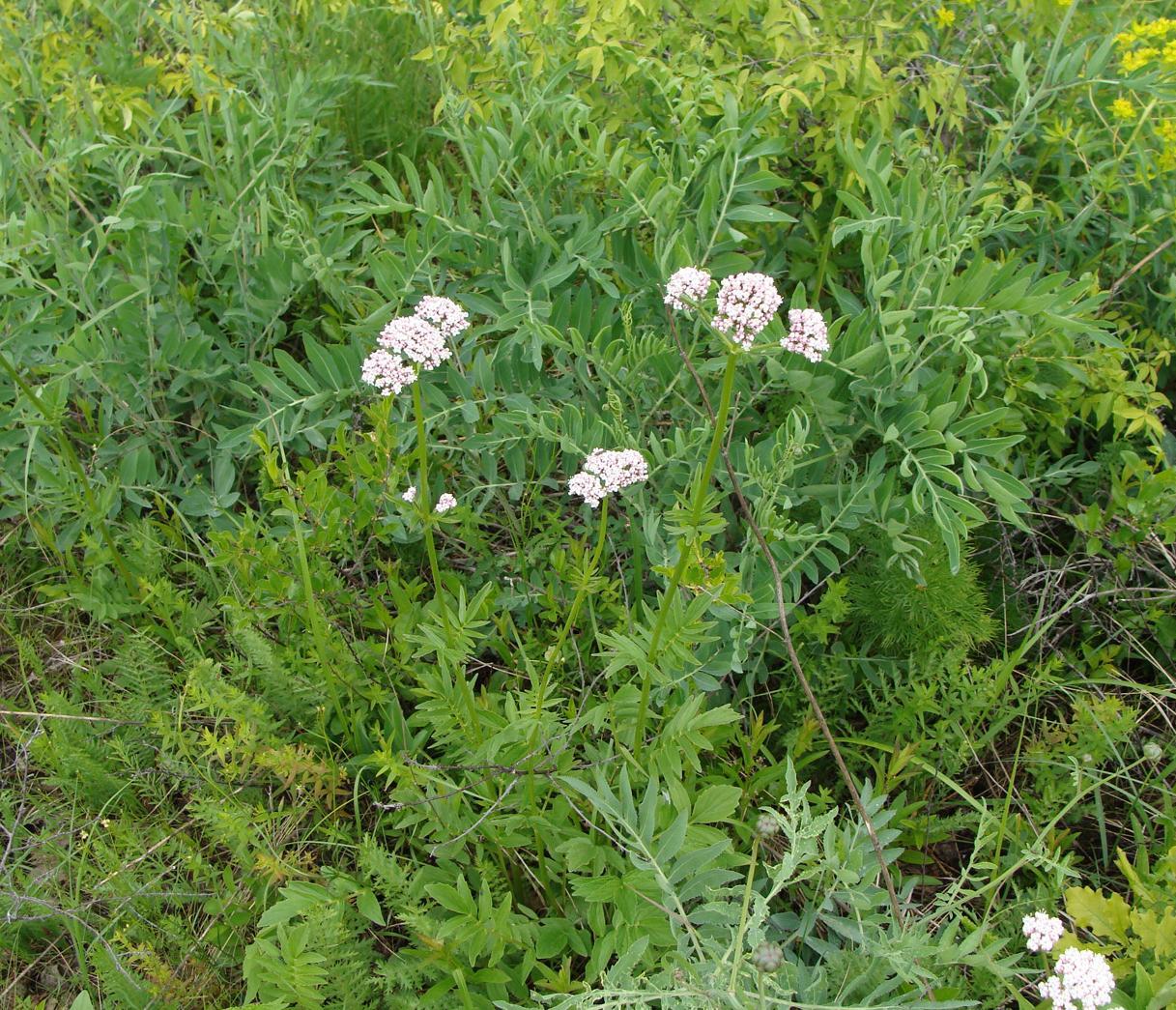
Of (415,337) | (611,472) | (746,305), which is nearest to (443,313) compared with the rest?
(415,337)

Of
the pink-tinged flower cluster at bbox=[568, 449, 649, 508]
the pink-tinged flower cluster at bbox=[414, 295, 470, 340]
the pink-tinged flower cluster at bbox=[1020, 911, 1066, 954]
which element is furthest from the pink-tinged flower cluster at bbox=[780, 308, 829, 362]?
the pink-tinged flower cluster at bbox=[1020, 911, 1066, 954]

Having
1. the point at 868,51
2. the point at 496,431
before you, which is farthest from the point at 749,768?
the point at 868,51

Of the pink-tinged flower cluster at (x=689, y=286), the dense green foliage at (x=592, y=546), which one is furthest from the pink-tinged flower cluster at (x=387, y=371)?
the pink-tinged flower cluster at (x=689, y=286)

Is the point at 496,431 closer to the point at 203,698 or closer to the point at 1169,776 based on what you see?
the point at 203,698

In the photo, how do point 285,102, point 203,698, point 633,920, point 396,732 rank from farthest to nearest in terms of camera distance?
point 285,102, point 396,732, point 203,698, point 633,920

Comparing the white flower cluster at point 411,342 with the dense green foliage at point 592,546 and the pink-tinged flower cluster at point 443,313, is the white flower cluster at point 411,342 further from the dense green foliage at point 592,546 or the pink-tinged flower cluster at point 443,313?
the dense green foliage at point 592,546

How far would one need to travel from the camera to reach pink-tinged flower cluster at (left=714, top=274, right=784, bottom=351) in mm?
1280

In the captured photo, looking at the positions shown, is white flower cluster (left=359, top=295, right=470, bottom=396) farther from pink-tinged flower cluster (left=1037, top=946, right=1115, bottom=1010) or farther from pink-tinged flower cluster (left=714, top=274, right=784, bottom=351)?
pink-tinged flower cluster (left=1037, top=946, right=1115, bottom=1010)

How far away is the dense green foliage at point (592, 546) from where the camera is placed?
1763 mm

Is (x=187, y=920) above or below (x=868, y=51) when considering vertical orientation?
below

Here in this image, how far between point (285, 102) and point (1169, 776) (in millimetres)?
2916

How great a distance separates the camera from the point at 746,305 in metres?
1.31

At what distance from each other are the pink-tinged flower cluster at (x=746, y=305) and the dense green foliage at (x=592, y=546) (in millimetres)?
309

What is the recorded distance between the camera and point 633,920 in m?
1.62
